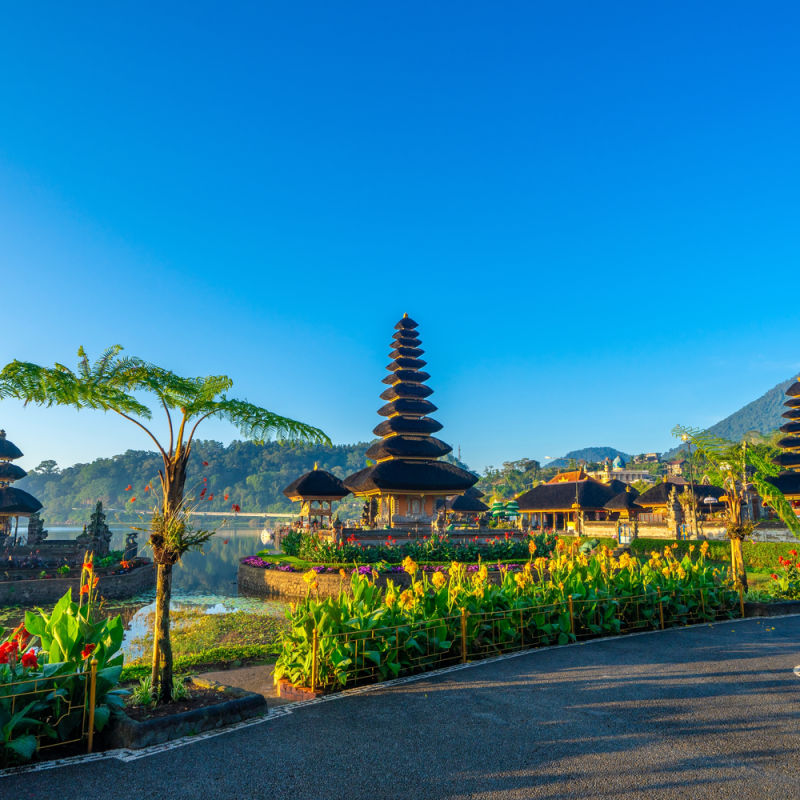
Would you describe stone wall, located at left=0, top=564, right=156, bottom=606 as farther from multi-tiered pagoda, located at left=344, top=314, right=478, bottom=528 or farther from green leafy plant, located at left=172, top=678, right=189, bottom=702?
green leafy plant, located at left=172, top=678, right=189, bottom=702

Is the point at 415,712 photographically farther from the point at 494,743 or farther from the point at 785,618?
the point at 785,618

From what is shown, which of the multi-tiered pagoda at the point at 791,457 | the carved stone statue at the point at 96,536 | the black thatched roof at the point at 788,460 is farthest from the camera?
the black thatched roof at the point at 788,460

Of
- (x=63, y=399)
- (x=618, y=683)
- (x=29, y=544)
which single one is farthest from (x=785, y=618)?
(x=29, y=544)

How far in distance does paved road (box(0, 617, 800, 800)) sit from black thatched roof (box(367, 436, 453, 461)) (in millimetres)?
27578

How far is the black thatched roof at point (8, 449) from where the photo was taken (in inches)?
1377

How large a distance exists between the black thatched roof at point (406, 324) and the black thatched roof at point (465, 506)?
18.0 metres

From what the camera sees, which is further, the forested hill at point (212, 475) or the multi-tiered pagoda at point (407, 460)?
the forested hill at point (212, 475)

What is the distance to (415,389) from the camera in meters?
41.3

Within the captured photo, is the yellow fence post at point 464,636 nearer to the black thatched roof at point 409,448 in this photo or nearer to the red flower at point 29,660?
the red flower at point 29,660

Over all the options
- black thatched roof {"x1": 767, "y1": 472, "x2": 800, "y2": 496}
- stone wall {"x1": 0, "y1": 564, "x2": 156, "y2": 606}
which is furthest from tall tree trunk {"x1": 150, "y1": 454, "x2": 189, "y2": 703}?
black thatched roof {"x1": 767, "y1": 472, "x2": 800, "y2": 496}

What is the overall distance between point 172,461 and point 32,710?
3.16 meters

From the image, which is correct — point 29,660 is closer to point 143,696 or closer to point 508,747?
point 143,696

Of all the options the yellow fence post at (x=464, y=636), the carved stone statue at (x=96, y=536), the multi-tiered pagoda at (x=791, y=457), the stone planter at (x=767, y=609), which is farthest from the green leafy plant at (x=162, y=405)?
the multi-tiered pagoda at (x=791, y=457)

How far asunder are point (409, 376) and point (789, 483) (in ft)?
94.2
